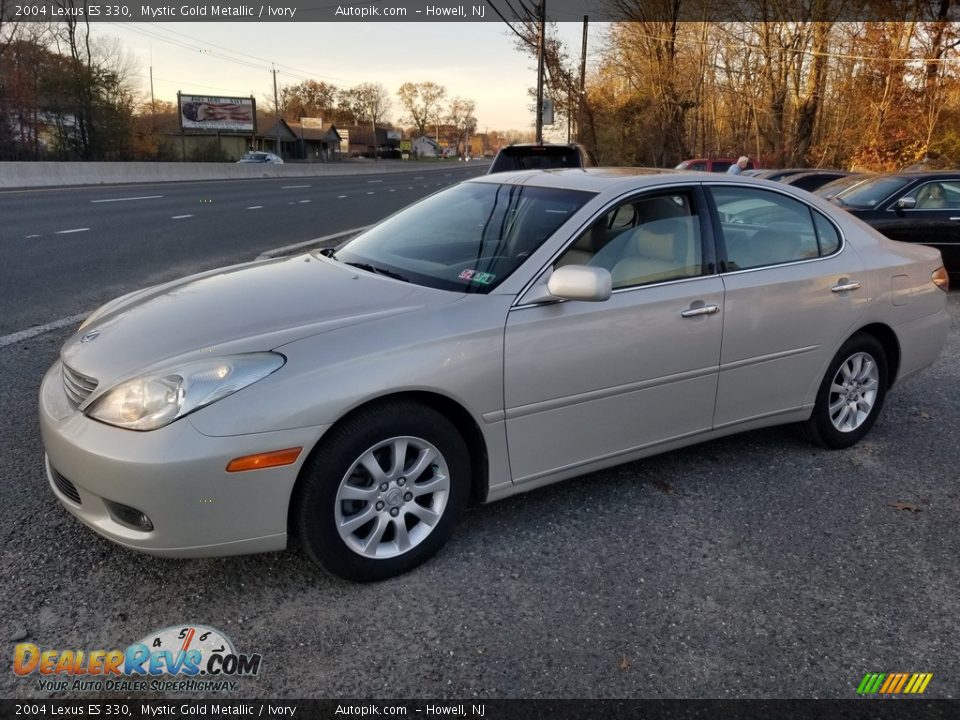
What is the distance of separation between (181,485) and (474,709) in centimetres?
117

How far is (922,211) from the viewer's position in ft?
31.7

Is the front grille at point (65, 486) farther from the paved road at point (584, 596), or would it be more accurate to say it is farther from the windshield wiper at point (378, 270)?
the windshield wiper at point (378, 270)

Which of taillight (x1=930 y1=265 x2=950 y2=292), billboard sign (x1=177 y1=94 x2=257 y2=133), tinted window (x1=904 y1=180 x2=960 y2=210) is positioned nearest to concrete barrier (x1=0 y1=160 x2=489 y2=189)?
tinted window (x1=904 y1=180 x2=960 y2=210)

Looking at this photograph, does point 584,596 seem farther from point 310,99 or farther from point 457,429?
point 310,99

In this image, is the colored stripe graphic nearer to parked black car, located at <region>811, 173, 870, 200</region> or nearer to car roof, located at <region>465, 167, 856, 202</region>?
car roof, located at <region>465, 167, 856, 202</region>

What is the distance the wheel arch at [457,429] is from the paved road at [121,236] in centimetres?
451

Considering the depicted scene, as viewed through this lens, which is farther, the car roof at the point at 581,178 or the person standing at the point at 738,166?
the person standing at the point at 738,166

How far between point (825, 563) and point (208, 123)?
275ft

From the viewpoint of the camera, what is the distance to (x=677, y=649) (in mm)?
2639

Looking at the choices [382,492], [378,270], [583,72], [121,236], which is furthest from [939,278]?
[583,72]

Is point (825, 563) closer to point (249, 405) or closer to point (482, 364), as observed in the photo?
point (482, 364)

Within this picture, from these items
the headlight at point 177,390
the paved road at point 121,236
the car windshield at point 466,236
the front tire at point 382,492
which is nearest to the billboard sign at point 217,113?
the paved road at point 121,236

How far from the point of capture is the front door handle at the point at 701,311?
3594mm

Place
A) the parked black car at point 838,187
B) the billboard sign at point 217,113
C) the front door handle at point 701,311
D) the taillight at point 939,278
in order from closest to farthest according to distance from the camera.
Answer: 1. the front door handle at point 701,311
2. the taillight at point 939,278
3. the parked black car at point 838,187
4. the billboard sign at point 217,113
